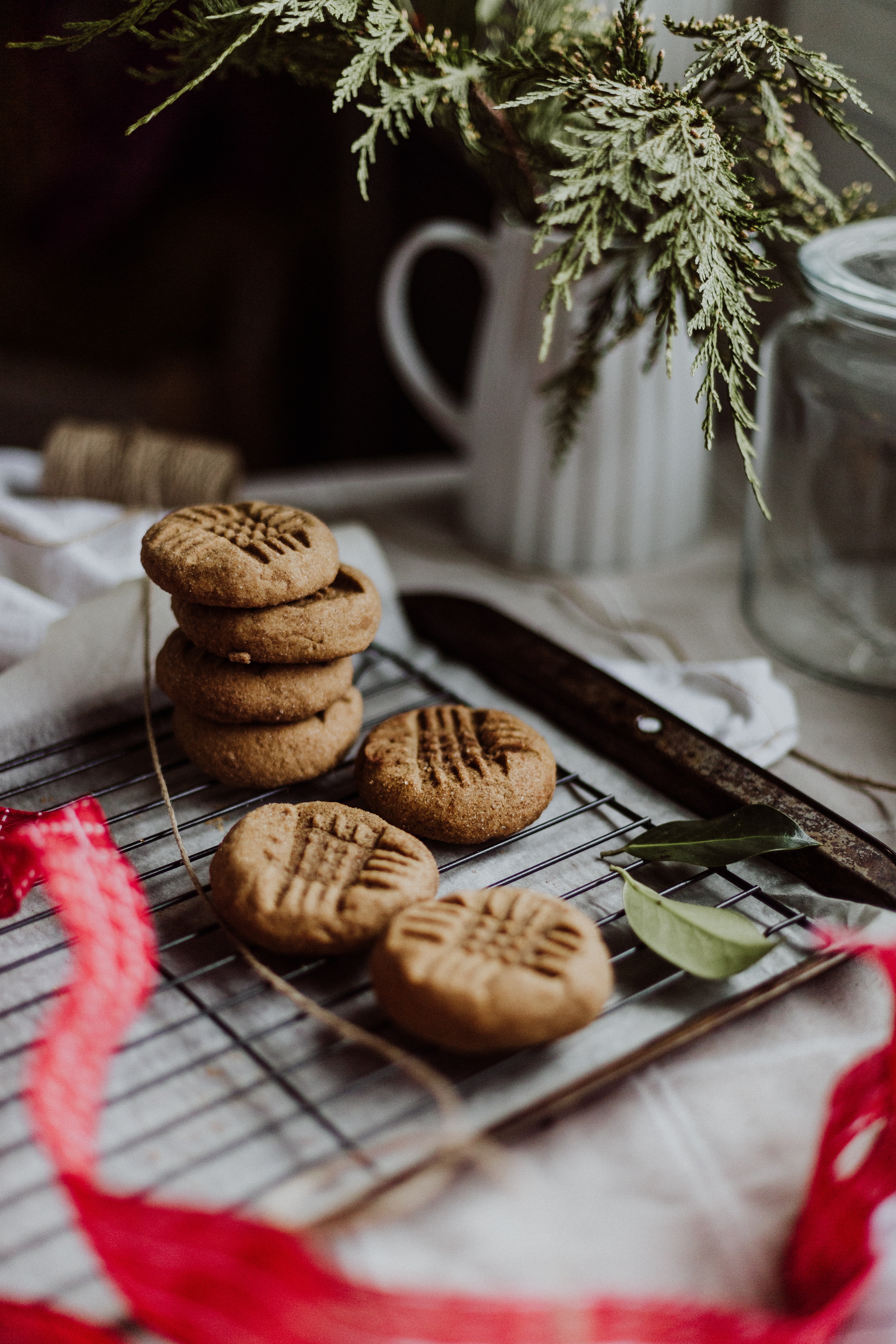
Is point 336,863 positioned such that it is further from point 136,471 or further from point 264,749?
point 136,471

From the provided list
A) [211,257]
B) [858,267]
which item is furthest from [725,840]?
[211,257]

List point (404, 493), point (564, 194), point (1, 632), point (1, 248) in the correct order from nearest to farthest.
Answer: point (564, 194), point (1, 632), point (404, 493), point (1, 248)

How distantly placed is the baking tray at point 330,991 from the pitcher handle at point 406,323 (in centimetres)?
52

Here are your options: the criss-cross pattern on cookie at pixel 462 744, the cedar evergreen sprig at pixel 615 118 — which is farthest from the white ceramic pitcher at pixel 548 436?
the criss-cross pattern on cookie at pixel 462 744

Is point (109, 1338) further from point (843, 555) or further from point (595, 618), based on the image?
point (843, 555)

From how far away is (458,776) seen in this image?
3.22 feet

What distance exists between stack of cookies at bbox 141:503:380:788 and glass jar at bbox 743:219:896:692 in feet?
1.82

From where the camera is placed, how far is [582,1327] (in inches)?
22.8

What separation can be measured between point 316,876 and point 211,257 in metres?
2.69

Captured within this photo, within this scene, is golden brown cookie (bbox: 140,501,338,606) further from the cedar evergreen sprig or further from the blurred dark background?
the blurred dark background

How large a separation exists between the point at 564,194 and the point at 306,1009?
2.23 ft

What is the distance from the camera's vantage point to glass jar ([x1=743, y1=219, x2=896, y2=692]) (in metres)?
1.23

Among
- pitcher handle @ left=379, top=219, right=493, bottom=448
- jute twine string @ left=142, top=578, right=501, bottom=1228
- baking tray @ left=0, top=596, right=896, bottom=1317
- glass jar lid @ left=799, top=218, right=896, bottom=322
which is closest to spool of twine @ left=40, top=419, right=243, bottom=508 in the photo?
pitcher handle @ left=379, top=219, right=493, bottom=448

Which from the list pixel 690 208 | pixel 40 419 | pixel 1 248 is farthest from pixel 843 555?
pixel 1 248
